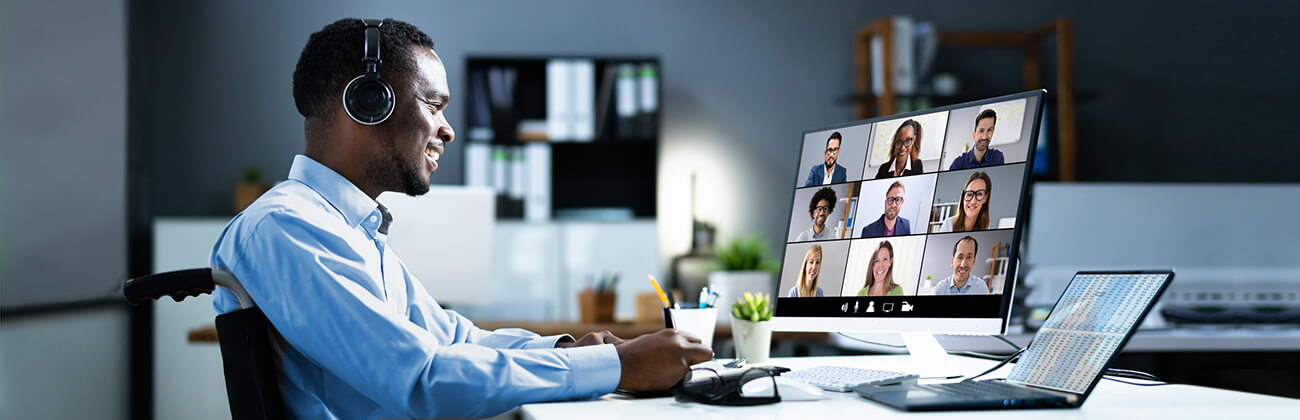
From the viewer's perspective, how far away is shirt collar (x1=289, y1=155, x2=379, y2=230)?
1.12 m

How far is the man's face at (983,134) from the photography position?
1.16 meters

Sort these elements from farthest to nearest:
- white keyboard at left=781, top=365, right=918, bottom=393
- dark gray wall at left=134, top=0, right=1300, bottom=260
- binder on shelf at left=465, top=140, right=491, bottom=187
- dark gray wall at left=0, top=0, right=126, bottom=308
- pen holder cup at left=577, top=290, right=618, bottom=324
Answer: dark gray wall at left=134, top=0, right=1300, bottom=260 → binder on shelf at left=465, top=140, right=491, bottom=187 → dark gray wall at left=0, top=0, right=126, bottom=308 → pen holder cup at left=577, top=290, right=618, bottom=324 → white keyboard at left=781, top=365, right=918, bottom=393

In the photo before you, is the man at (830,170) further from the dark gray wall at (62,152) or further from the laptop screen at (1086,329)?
the dark gray wall at (62,152)

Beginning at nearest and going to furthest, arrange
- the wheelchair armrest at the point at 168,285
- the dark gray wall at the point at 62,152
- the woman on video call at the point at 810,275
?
the wheelchair armrest at the point at 168,285
the woman on video call at the point at 810,275
the dark gray wall at the point at 62,152

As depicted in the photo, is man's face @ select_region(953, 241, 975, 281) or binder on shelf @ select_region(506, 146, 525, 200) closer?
man's face @ select_region(953, 241, 975, 281)

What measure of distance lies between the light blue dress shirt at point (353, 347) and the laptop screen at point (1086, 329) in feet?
1.64

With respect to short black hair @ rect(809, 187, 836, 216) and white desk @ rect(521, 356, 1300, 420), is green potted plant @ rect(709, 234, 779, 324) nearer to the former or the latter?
short black hair @ rect(809, 187, 836, 216)

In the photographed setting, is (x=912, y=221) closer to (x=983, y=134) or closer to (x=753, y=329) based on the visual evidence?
(x=983, y=134)

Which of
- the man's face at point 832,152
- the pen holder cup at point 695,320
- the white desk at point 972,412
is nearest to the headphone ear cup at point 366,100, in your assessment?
the white desk at point 972,412

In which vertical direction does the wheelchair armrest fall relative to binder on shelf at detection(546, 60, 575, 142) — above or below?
below

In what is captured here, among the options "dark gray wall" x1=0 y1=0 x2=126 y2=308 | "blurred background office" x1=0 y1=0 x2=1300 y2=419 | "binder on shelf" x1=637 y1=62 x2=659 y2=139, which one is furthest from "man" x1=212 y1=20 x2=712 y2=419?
"binder on shelf" x1=637 y1=62 x2=659 y2=139

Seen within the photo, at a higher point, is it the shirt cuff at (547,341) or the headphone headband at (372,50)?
the headphone headband at (372,50)

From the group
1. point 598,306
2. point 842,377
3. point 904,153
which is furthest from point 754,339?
point 598,306

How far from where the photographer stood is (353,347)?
91 centimetres
